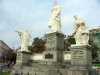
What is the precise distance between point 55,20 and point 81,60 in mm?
6125

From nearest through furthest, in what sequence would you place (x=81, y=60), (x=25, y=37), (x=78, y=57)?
(x=81, y=60), (x=78, y=57), (x=25, y=37)

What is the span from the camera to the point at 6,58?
62.7 meters

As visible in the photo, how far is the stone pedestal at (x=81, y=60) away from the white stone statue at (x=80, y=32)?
27.1 inches

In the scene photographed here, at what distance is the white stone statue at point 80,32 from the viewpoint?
15133 mm

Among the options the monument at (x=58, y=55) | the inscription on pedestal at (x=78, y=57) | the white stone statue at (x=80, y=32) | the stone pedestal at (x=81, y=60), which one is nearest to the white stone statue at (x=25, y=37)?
the monument at (x=58, y=55)

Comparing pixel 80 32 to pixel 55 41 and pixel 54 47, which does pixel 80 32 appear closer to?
pixel 55 41

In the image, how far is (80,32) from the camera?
15.4 meters

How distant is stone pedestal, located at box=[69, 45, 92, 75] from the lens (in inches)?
549

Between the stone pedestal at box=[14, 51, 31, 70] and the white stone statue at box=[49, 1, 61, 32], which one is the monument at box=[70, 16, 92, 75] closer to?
the white stone statue at box=[49, 1, 61, 32]

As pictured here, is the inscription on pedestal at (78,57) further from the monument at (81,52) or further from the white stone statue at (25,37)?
the white stone statue at (25,37)

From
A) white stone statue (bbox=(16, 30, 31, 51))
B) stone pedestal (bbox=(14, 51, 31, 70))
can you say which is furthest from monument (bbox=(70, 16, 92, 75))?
white stone statue (bbox=(16, 30, 31, 51))

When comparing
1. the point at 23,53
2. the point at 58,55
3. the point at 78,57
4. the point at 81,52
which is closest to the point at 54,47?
the point at 58,55

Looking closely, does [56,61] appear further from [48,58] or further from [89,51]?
[89,51]

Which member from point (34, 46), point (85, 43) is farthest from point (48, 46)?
point (34, 46)
